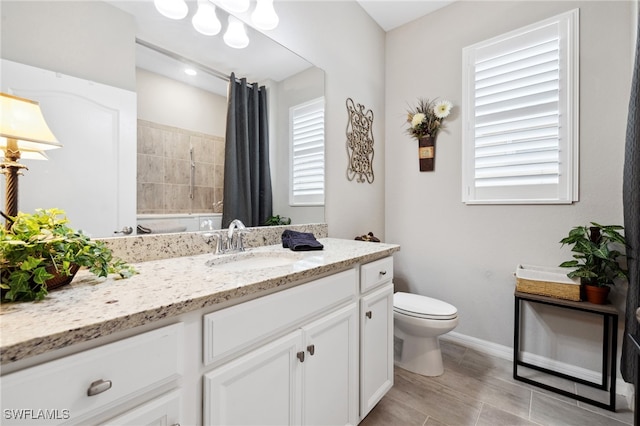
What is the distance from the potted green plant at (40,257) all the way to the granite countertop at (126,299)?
0.11ft

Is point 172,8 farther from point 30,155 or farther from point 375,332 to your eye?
point 375,332

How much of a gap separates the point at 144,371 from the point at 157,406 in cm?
10

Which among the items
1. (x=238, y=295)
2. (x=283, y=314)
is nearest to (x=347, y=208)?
(x=283, y=314)

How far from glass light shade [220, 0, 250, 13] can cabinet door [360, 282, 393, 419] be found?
1606mm

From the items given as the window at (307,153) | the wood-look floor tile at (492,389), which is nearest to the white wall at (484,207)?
the wood-look floor tile at (492,389)

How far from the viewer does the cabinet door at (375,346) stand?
53.6 inches

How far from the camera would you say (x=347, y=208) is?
225cm

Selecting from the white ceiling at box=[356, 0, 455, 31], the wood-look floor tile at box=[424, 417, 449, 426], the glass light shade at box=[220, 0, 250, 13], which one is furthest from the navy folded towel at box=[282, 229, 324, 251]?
the white ceiling at box=[356, 0, 455, 31]

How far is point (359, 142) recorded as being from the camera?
2.37 m

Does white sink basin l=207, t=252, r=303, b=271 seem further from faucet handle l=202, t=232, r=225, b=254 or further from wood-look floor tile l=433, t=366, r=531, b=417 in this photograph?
wood-look floor tile l=433, t=366, r=531, b=417

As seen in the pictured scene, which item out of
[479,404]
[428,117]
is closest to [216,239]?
[479,404]

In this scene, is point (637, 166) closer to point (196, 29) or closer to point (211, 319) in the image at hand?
point (211, 319)

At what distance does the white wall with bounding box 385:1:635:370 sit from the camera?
5.67ft

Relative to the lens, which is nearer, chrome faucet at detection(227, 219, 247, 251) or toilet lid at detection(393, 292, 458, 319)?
chrome faucet at detection(227, 219, 247, 251)
